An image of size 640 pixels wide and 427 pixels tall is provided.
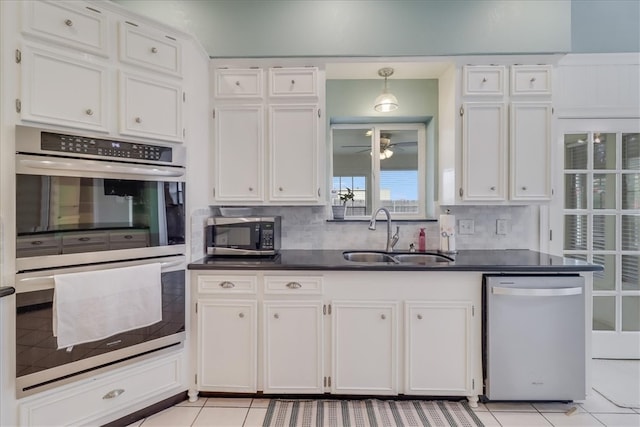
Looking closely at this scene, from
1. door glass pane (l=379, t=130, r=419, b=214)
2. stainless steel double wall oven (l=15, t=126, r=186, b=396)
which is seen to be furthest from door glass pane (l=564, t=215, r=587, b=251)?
stainless steel double wall oven (l=15, t=126, r=186, b=396)

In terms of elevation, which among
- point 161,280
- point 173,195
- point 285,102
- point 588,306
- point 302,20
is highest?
point 302,20

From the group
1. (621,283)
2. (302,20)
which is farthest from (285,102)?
(621,283)

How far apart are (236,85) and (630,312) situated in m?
3.76

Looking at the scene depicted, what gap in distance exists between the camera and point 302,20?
7.82 ft

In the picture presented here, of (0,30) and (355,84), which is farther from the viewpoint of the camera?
(355,84)

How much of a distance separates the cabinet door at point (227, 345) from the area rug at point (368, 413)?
0.28 meters

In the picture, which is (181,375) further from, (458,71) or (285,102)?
(458,71)

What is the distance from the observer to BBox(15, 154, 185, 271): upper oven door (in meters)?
1.54

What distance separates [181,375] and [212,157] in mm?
1537

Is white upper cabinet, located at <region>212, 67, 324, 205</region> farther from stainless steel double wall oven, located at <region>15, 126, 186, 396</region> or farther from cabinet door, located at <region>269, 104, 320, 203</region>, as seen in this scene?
stainless steel double wall oven, located at <region>15, 126, 186, 396</region>

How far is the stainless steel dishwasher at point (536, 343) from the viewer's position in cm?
195

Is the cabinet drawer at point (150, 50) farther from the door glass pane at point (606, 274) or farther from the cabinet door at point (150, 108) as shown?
the door glass pane at point (606, 274)

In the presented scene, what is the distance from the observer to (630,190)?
2.62m

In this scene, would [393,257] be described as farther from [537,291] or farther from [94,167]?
[94,167]
